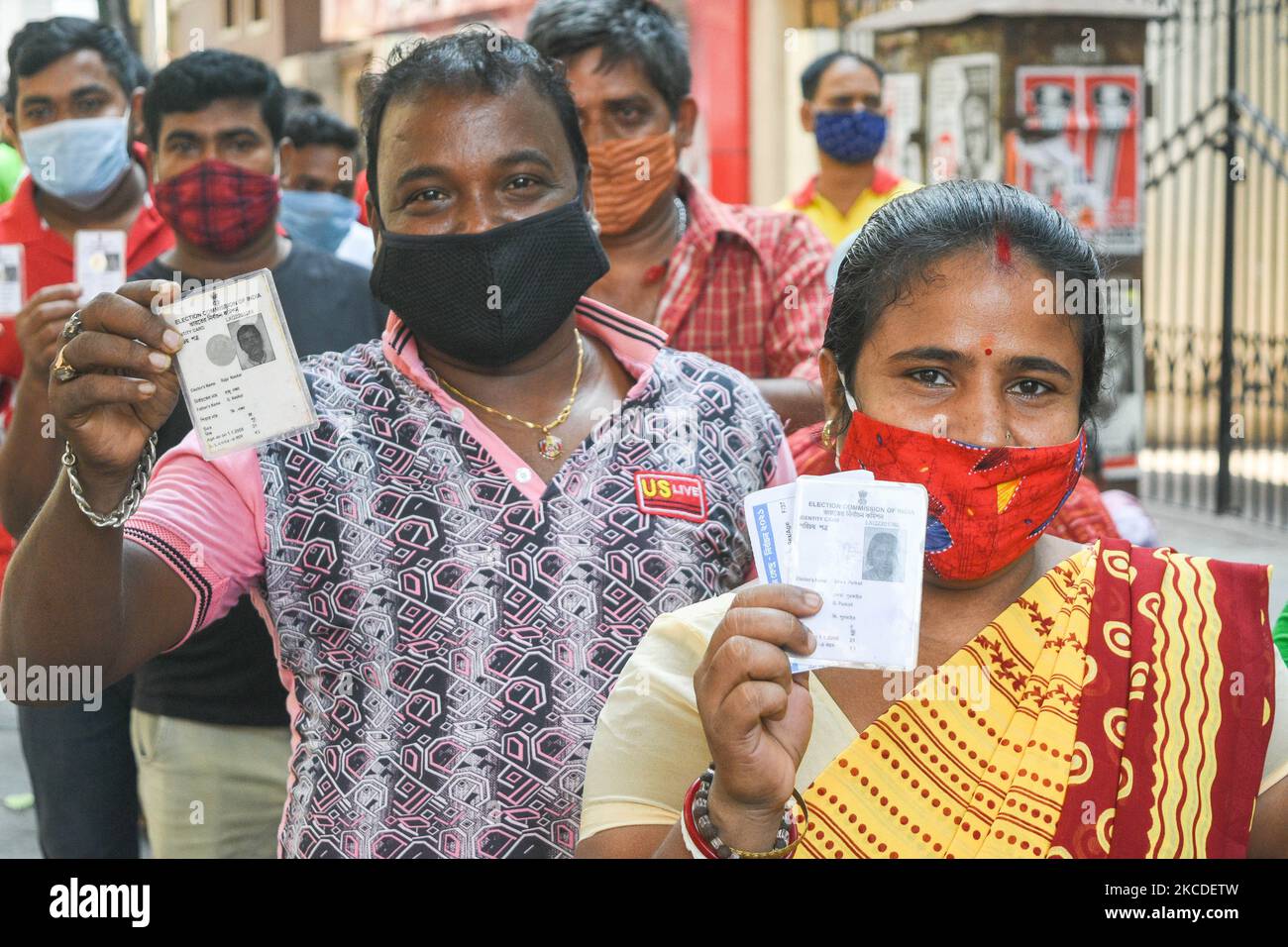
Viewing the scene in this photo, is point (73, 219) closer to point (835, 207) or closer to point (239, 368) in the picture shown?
point (239, 368)

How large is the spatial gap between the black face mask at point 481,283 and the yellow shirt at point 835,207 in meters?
3.64

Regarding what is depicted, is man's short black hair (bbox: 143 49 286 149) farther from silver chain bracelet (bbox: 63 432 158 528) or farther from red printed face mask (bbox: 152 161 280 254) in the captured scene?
silver chain bracelet (bbox: 63 432 158 528)

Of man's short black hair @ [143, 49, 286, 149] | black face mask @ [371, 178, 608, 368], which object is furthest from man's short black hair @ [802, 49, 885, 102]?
black face mask @ [371, 178, 608, 368]

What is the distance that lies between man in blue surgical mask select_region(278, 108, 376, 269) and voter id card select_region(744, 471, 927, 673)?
4944mm

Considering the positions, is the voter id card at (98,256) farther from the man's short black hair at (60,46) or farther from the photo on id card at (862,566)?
the photo on id card at (862,566)

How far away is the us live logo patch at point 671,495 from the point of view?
2436 mm

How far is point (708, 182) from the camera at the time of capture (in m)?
13.8

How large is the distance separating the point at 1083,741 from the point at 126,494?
1297 mm

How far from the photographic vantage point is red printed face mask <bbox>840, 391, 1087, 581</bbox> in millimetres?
2072

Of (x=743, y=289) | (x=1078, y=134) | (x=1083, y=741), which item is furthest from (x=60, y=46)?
(x=1078, y=134)

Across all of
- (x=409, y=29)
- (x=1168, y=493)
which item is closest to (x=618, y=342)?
(x=1168, y=493)

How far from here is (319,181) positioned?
23.2ft

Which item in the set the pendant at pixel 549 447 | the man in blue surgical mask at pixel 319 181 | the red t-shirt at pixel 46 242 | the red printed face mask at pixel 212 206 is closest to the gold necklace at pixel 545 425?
the pendant at pixel 549 447

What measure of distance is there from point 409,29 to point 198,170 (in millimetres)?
17713
